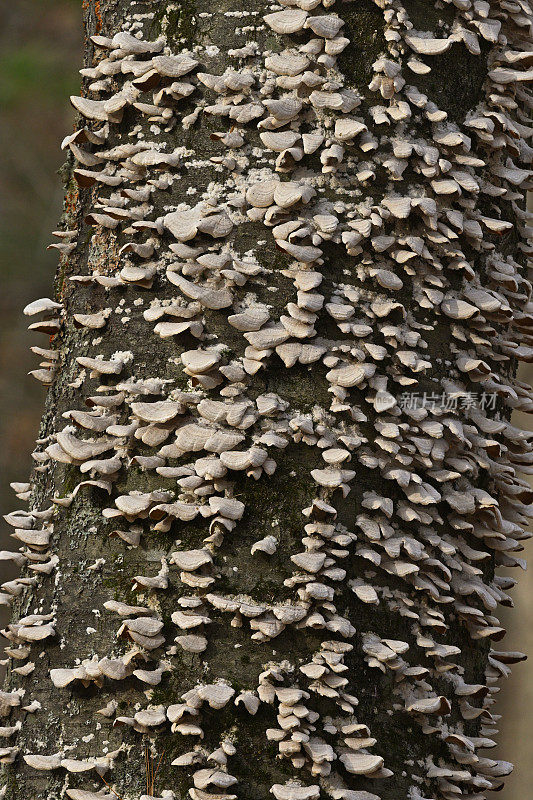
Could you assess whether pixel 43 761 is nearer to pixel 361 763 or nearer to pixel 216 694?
pixel 216 694

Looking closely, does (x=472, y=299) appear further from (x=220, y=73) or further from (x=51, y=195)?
(x=51, y=195)

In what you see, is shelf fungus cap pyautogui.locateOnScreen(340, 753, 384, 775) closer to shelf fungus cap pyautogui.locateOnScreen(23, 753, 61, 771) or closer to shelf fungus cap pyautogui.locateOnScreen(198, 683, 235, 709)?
shelf fungus cap pyautogui.locateOnScreen(198, 683, 235, 709)

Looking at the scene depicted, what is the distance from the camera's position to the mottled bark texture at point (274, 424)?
1.53m

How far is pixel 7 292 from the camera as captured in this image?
10.6m

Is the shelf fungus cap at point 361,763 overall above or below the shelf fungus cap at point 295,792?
below

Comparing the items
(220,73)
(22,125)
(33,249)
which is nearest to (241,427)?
(220,73)

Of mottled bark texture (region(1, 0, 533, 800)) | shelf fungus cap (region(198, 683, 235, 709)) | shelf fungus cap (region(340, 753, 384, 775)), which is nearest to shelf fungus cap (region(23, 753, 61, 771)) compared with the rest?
mottled bark texture (region(1, 0, 533, 800))

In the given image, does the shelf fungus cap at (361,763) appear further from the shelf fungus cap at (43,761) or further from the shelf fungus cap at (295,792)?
the shelf fungus cap at (43,761)

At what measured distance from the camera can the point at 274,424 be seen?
62.9 inches

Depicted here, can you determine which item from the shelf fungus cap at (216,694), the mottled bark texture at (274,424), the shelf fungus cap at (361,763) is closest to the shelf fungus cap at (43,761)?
the mottled bark texture at (274,424)

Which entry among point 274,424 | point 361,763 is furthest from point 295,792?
point 274,424

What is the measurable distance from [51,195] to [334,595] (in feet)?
32.3

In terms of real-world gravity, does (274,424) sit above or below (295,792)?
above

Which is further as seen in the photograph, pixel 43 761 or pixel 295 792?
pixel 43 761
